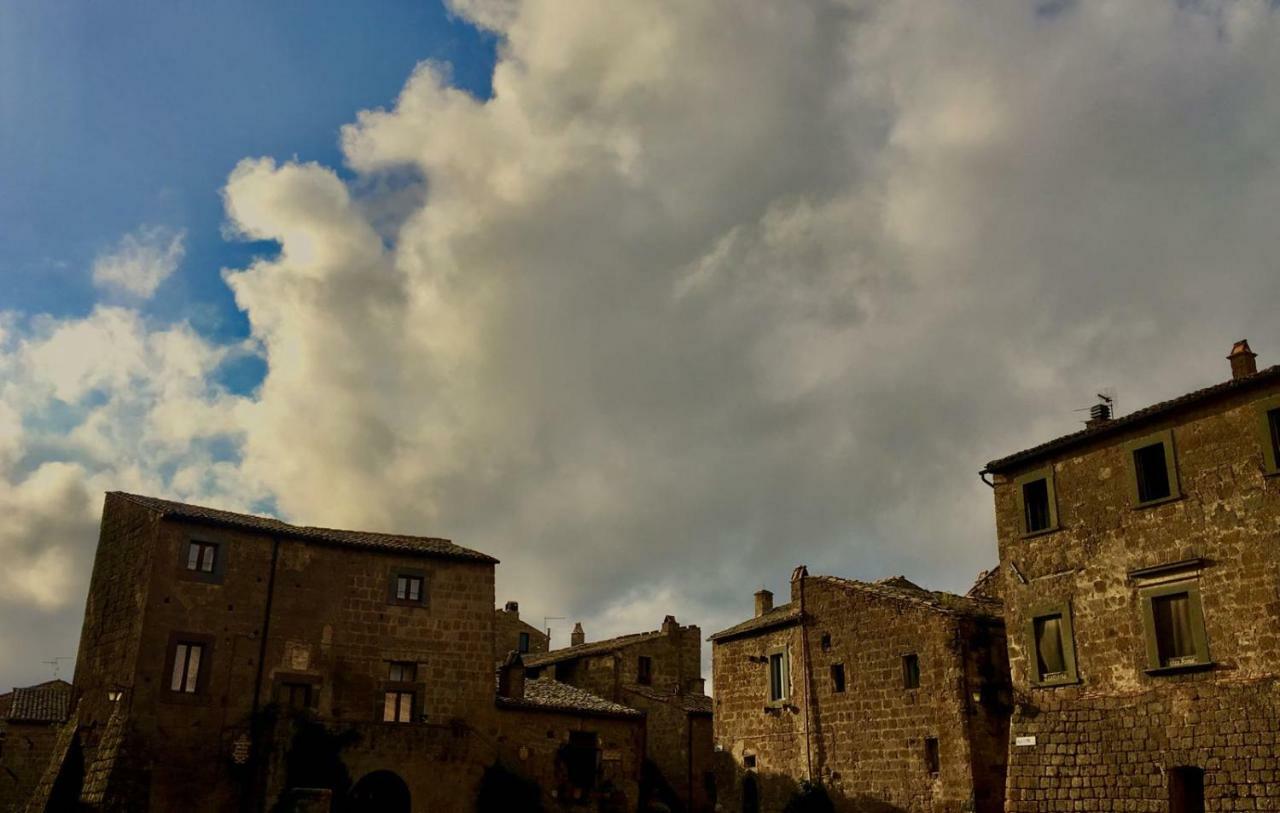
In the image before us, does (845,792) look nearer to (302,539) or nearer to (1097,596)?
(1097,596)

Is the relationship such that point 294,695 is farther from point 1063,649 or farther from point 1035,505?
point 1035,505

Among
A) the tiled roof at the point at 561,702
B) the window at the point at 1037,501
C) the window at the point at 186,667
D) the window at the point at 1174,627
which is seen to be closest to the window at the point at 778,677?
the tiled roof at the point at 561,702

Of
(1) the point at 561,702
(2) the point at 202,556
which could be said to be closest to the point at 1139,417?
(1) the point at 561,702

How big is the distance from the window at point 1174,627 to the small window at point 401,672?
862 inches

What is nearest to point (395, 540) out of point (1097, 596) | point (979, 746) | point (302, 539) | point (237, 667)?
point (302, 539)

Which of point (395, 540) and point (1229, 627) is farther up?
point (395, 540)

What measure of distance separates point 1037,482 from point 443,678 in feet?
64.2

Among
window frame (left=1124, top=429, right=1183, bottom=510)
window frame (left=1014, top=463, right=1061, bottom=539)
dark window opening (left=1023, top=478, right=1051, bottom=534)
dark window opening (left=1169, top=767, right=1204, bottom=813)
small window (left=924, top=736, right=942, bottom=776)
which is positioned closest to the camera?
dark window opening (left=1169, top=767, right=1204, bottom=813)

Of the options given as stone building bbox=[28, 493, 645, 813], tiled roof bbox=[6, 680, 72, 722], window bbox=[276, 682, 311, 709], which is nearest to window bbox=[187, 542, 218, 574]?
stone building bbox=[28, 493, 645, 813]

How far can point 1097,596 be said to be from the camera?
25.6 m

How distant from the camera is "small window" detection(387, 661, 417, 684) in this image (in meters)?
34.8

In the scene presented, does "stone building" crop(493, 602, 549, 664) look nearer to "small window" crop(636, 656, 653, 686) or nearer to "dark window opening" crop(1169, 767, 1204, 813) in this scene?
"small window" crop(636, 656, 653, 686)

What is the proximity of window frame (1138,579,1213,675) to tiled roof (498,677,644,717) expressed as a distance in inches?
728

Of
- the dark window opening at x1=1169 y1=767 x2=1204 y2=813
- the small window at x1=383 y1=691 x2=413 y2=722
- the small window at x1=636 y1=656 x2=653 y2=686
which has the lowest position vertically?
the dark window opening at x1=1169 y1=767 x2=1204 y2=813
